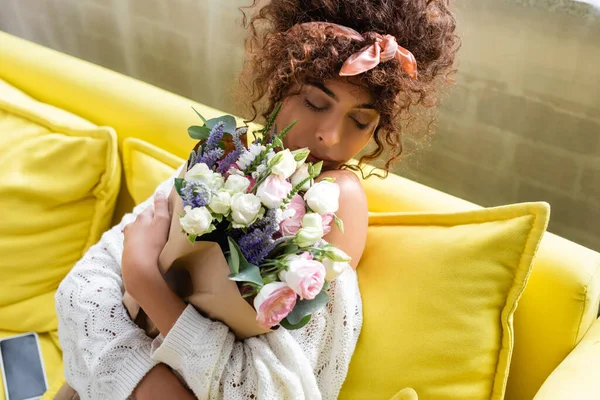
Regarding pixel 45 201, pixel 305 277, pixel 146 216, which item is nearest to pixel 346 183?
pixel 305 277

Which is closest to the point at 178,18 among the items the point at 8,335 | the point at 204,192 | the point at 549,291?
the point at 8,335

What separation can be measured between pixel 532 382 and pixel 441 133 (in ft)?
2.12

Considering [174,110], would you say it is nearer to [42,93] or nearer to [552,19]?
[42,93]

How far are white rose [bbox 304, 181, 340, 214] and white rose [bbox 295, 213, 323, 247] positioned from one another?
0.01 m

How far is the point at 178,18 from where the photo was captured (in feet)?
5.48

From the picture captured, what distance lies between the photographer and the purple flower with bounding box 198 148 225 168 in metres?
0.79

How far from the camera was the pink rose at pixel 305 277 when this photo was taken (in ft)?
2.31

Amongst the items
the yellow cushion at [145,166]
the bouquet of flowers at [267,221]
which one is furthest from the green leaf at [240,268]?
the yellow cushion at [145,166]

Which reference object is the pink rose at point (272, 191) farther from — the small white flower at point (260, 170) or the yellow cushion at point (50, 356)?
the yellow cushion at point (50, 356)

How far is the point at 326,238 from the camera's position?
88 cm

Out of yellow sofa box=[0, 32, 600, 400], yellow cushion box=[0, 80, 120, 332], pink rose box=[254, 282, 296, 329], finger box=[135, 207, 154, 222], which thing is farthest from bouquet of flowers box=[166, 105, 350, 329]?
yellow cushion box=[0, 80, 120, 332]

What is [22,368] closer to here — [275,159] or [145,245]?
[145,245]

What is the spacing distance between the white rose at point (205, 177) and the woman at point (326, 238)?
19cm

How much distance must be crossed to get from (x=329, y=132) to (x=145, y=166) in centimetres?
62
